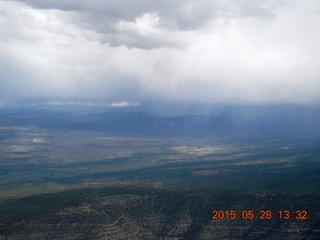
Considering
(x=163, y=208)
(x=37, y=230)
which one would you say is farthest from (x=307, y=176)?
(x=37, y=230)

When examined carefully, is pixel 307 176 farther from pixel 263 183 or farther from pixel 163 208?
pixel 163 208

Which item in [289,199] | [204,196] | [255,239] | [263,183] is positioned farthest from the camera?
[263,183]

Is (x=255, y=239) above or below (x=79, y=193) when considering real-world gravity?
below

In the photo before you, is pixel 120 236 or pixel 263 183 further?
pixel 263 183

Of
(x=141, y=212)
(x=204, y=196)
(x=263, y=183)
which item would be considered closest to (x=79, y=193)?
(x=141, y=212)

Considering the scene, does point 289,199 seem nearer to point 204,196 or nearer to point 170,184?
point 204,196

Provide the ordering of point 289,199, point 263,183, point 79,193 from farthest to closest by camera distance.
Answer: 1. point 263,183
2. point 79,193
3. point 289,199
